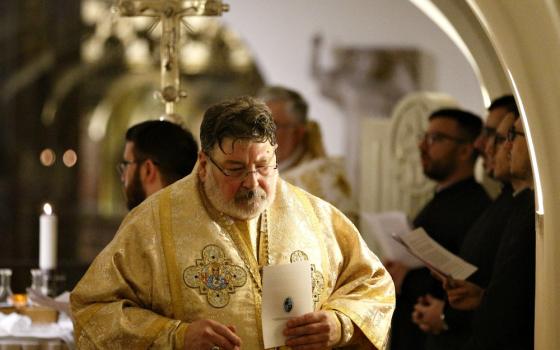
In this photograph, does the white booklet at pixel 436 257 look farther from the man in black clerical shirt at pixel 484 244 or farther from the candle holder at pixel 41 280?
the candle holder at pixel 41 280

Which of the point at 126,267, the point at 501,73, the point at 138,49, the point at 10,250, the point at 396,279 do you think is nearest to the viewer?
the point at 126,267

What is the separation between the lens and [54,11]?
12078 mm

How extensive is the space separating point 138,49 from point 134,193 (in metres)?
7.67

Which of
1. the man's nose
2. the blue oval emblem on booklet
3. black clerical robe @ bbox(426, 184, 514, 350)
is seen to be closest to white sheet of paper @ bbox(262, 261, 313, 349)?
the blue oval emblem on booklet

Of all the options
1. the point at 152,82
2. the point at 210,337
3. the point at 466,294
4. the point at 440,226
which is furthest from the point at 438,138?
the point at 152,82

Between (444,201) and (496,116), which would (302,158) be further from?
(496,116)

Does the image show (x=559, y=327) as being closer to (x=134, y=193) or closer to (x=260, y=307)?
(x=260, y=307)

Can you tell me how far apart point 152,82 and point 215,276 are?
28.8 feet

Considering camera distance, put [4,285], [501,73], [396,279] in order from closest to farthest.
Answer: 1. [4,285]
2. [396,279]
3. [501,73]

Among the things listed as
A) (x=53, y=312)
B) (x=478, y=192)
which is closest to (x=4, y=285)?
(x=53, y=312)

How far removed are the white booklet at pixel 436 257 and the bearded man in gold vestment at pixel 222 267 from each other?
1.08 m

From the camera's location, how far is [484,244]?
5.11 metres

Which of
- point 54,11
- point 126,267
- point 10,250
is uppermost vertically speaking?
point 54,11

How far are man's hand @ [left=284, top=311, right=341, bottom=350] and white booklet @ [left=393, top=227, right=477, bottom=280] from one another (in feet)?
4.58
